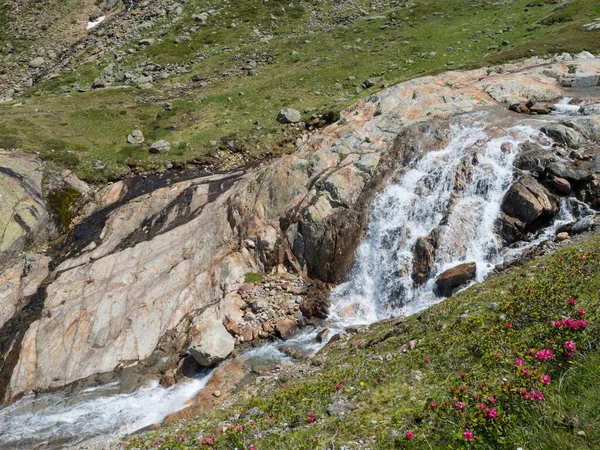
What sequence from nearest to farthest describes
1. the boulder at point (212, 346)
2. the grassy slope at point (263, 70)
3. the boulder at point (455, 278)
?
the boulder at point (212, 346) → the boulder at point (455, 278) → the grassy slope at point (263, 70)

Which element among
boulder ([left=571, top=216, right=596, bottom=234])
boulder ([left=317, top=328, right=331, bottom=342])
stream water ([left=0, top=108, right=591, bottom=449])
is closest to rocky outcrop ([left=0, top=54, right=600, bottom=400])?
stream water ([left=0, top=108, right=591, bottom=449])

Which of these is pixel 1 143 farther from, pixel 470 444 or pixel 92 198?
pixel 470 444

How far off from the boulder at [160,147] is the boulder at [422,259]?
38147mm

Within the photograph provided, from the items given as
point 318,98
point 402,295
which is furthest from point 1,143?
point 402,295

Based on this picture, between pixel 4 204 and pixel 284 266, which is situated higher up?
pixel 4 204

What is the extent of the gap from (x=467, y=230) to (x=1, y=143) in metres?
54.0

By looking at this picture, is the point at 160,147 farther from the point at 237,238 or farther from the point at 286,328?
the point at 286,328

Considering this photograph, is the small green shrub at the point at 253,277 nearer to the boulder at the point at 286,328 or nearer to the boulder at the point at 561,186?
the boulder at the point at 286,328

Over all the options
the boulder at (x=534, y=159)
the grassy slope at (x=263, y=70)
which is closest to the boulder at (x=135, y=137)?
the grassy slope at (x=263, y=70)

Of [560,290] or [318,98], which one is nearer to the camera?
[560,290]

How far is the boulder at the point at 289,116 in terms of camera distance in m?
55.2

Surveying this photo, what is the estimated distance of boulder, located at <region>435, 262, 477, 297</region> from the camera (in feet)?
76.5

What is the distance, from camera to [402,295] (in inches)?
1018

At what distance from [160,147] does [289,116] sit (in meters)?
19.0
